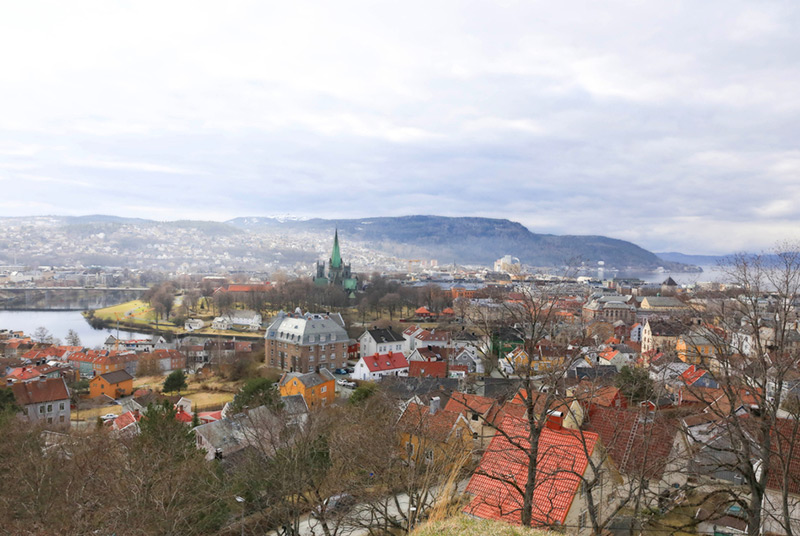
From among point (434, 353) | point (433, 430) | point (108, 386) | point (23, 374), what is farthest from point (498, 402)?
point (23, 374)

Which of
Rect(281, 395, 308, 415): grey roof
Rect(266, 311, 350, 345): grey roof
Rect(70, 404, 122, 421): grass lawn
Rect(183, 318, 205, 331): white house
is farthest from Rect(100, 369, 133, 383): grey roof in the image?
Rect(183, 318, 205, 331): white house

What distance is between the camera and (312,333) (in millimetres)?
27812

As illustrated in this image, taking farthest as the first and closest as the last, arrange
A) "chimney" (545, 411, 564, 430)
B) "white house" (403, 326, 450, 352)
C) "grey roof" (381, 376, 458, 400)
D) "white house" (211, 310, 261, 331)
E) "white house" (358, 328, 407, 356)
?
"white house" (211, 310, 261, 331)
"white house" (403, 326, 450, 352)
"white house" (358, 328, 407, 356)
"grey roof" (381, 376, 458, 400)
"chimney" (545, 411, 564, 430)

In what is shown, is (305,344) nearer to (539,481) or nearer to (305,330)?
(305,330)

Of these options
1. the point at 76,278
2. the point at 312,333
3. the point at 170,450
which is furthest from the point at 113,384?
the point at 76,278

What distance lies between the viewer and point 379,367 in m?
25.2

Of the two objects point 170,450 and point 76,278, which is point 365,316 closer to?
point 170,450

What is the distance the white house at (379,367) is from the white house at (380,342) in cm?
338

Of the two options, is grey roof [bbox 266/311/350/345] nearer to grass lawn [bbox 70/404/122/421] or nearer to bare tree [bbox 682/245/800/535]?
grass lawn [bbox 70/404/122/421]

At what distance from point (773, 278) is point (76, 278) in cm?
12289

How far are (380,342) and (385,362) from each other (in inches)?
160

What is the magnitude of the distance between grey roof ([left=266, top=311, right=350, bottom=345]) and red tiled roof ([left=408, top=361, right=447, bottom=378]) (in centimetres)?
587

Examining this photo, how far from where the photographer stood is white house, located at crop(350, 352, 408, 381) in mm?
25078

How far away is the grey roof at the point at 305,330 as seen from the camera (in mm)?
27625
